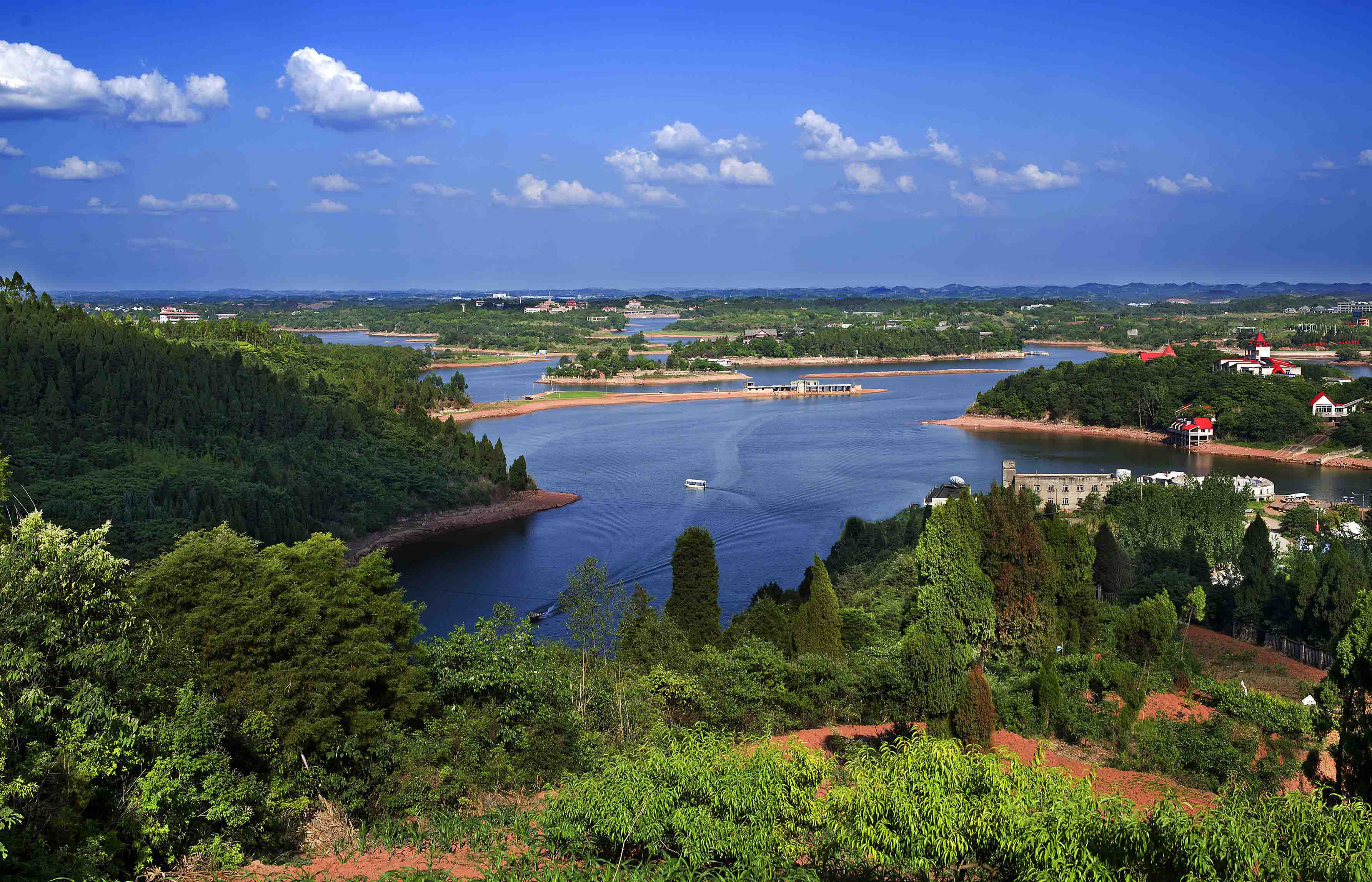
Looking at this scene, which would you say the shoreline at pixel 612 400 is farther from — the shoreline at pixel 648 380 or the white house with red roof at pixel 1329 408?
the white house with red roof at pixel 1329 408

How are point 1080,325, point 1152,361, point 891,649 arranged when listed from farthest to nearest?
point 1080,325, point 1152,361, point 891,649

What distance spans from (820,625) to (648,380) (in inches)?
2033

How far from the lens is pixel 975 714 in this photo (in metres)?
8.55

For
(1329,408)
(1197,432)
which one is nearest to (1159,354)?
(1329,408)

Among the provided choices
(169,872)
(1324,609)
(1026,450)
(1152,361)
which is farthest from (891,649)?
(1152,361)

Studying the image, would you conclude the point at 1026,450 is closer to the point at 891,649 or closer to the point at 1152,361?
the point at 1152,361

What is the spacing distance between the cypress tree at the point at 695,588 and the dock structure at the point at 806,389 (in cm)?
Result: 4380

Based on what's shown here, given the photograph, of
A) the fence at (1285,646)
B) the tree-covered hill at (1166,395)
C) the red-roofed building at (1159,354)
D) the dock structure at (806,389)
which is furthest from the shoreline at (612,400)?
the fence at (1285,646)

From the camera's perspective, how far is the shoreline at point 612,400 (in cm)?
4700

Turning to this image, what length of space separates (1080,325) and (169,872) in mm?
104200

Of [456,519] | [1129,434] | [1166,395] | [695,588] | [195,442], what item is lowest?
[456,519]

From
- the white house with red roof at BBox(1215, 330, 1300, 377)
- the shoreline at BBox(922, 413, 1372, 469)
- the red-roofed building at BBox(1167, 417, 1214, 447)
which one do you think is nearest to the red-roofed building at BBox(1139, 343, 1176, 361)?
the white house with red roof at BBox(1215, 330, 1300, 377)

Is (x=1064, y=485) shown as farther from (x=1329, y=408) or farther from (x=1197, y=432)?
(x=1329, y=408)

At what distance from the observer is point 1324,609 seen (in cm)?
1276
